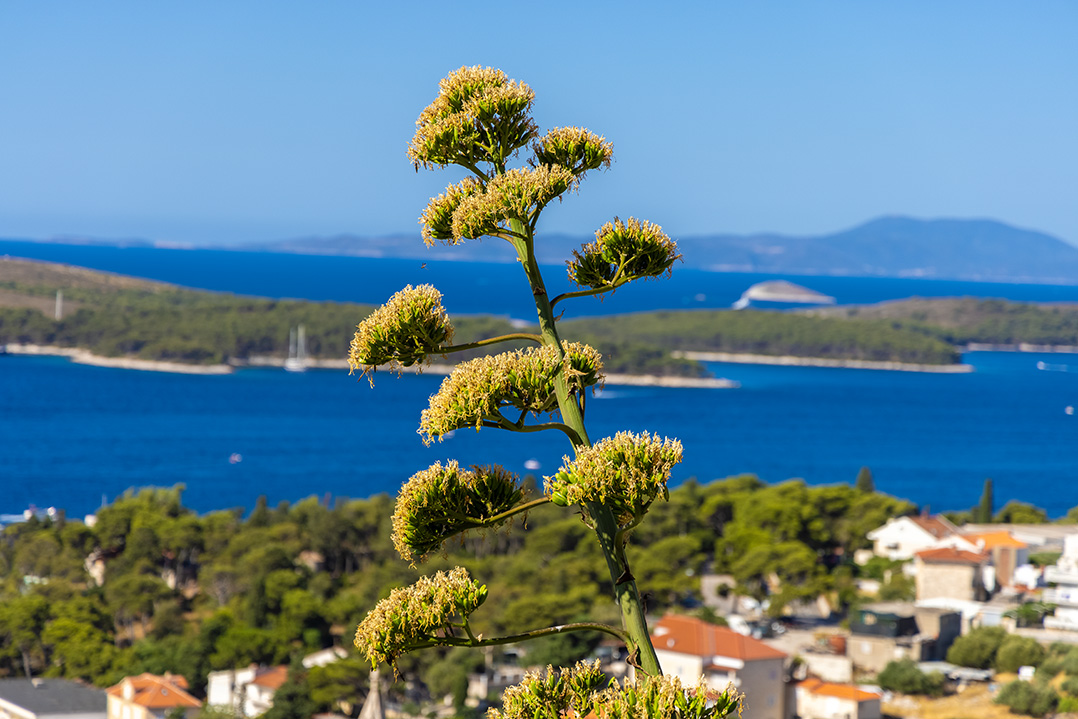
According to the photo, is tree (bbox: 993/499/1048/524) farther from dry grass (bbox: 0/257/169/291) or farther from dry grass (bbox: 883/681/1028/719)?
dry grass (bbox: 0/257/169/291)

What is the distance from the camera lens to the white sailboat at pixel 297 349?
4897 inches

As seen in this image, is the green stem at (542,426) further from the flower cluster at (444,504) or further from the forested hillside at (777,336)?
the forested hillside at (777,336)

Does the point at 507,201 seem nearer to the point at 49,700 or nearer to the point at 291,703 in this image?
the point at 291,703

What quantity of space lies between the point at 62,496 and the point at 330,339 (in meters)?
66.8

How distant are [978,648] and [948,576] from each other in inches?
209

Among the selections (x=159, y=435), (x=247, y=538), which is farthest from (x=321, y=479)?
(x=247, y=538)

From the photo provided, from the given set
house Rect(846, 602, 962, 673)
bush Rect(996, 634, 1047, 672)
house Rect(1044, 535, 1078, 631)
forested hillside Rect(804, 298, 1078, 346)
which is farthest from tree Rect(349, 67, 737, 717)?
forested hillside Rect(804, 298, 1078, 346)

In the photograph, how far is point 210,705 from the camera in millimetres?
23625

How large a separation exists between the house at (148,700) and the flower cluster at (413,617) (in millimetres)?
20434

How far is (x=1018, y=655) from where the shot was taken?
84.9 feet

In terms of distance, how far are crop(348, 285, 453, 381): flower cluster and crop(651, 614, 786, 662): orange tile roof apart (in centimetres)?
1910

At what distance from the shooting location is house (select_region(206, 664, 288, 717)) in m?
24.0

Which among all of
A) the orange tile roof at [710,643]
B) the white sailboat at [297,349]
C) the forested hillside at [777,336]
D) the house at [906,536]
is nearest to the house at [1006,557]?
the house at [906,536]

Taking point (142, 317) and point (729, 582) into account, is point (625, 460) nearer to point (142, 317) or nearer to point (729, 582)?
point (729, 582)
